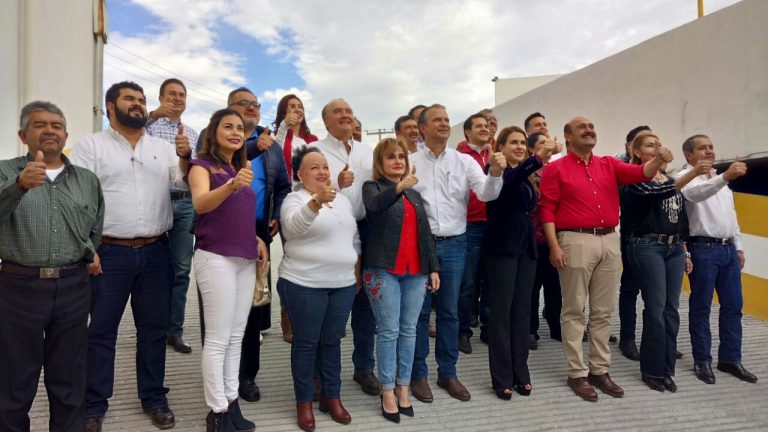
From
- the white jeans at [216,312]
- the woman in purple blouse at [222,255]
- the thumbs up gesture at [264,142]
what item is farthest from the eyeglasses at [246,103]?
the white jeans at [216,312]

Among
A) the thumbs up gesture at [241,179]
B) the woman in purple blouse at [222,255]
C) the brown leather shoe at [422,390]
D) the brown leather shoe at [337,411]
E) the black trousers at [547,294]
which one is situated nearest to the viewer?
the thumbs up gesture at [241,179]

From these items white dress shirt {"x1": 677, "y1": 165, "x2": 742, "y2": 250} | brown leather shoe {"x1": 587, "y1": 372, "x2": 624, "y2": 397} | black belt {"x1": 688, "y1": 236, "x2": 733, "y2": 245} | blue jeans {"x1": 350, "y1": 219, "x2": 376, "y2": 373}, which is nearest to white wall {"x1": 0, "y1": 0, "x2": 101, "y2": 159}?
blue jeans {"x1": 350, "y1": 219, "x2": 376, "y2": 373}

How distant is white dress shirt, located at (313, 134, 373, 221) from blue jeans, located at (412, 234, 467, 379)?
2.21 ft

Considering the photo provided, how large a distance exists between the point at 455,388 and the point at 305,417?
112cm

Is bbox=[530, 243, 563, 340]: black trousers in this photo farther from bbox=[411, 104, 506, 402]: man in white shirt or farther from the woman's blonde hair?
the woman's blonde hair

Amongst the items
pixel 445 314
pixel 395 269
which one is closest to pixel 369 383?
pixel 445 314

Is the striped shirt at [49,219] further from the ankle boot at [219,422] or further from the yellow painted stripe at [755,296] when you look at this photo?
the yellow painted stripe at [755,296]

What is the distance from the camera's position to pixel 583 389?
3549 mm

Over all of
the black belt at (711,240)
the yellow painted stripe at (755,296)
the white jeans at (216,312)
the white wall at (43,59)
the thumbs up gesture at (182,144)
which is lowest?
the yellow painted stripe at (755,296)

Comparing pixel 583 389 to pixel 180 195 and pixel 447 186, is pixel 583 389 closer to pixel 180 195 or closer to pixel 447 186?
pixel 447 186

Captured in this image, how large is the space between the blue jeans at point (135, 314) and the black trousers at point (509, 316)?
2.23 metres

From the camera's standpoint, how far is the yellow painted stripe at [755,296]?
5590 millimetres

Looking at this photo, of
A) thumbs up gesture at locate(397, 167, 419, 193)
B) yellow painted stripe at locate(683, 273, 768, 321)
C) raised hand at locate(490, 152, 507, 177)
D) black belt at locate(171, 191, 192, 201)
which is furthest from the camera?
yellow painted stripe at locate(683, 273, 768, 321)

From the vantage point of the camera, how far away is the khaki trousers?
3.63m
